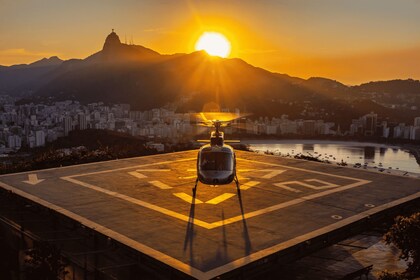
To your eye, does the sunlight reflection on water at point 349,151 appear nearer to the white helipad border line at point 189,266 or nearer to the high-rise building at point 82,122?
the high-rise building at point 82,122

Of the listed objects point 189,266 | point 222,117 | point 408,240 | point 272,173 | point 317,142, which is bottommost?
point 317,142

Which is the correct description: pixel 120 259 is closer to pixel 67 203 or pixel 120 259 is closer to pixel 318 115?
pixel 67 203

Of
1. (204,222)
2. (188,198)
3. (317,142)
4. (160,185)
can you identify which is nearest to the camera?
(204,222)

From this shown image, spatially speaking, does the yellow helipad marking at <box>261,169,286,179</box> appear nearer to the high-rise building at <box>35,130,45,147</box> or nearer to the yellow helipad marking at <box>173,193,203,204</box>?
the yellow helipad marking at <box>173,193,203,204</box>

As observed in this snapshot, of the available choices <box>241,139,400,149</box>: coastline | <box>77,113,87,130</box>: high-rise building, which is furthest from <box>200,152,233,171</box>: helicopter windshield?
<box>241,139,400,149</box>: coastline

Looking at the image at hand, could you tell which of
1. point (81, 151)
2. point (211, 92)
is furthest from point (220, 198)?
point (211, 92)

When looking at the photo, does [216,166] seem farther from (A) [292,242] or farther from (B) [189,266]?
(B) [189,266]
